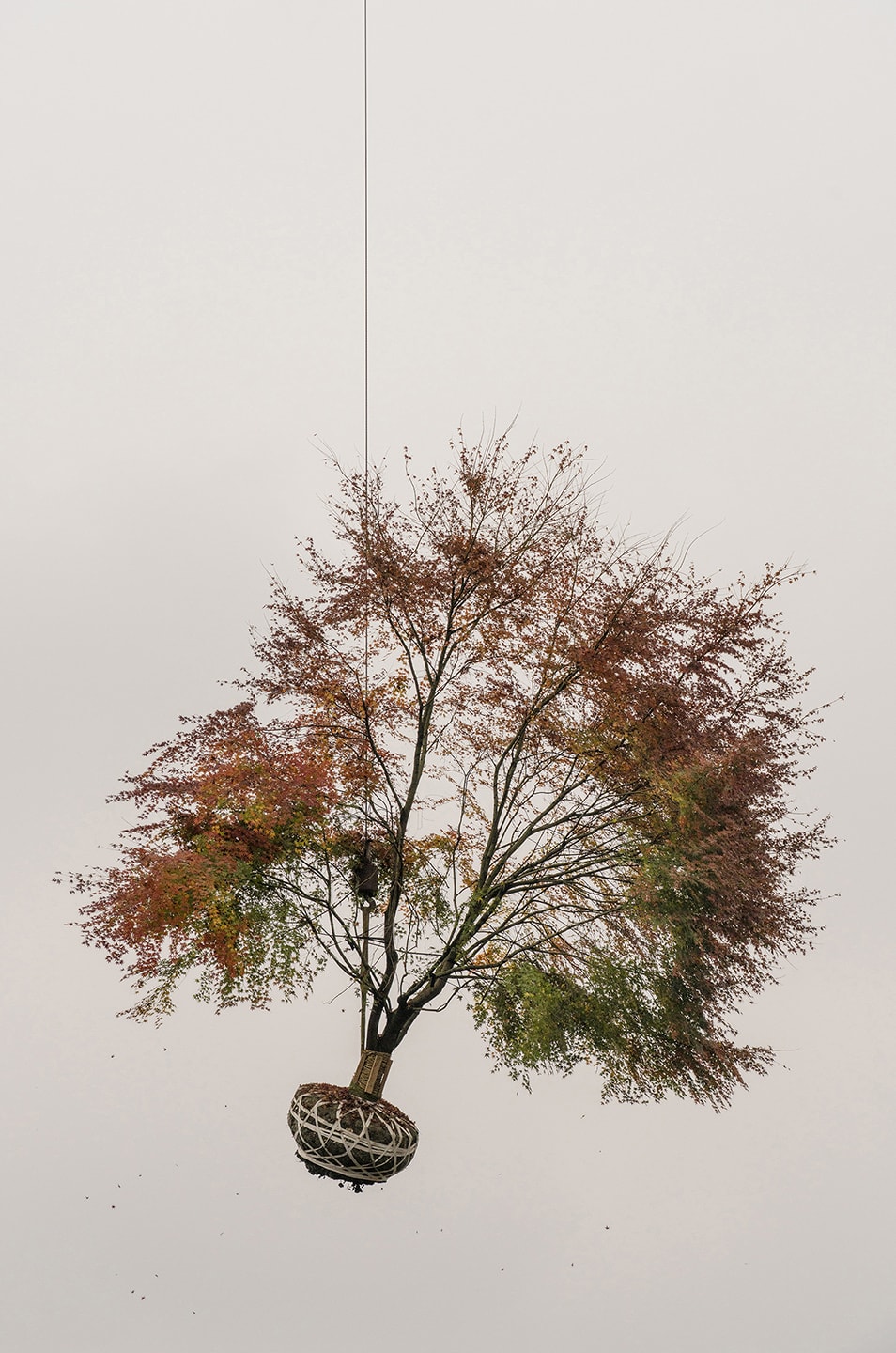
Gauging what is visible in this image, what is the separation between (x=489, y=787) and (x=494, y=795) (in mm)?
297

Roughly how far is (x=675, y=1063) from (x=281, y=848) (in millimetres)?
1944

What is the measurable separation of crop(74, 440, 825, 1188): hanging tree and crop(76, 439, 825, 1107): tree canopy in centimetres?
1

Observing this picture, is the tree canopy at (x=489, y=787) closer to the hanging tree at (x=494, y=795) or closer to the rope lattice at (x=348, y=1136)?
the hanging tree at (x=494, y=795)

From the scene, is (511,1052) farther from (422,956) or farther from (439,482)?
(439,482)

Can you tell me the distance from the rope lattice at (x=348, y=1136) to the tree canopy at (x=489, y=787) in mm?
456

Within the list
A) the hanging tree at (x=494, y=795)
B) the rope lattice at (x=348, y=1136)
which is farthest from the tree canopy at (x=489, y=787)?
the rope lattice at (x=348, y=1136)

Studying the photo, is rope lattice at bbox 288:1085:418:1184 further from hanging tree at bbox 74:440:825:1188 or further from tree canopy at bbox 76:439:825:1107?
tree canopy at bbox 76:439:825:1107

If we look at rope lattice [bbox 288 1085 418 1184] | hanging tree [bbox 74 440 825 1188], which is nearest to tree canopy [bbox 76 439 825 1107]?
hanging tree [bbox 74 440 825 1188]

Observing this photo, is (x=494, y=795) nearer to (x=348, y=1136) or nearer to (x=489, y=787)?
(x=489, y=787)

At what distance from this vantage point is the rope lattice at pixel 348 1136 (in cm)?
430

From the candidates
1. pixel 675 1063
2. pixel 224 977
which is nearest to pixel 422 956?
pixel 224 977

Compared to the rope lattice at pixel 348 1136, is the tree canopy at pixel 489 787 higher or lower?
higher

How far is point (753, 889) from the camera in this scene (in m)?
4.47

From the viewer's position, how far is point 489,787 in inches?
214
